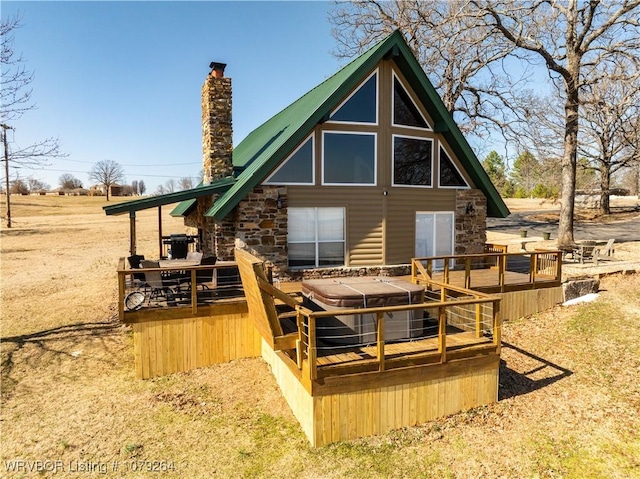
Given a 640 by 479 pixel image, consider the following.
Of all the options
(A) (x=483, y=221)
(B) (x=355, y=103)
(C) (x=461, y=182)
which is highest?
(B) (x=355, y=103)

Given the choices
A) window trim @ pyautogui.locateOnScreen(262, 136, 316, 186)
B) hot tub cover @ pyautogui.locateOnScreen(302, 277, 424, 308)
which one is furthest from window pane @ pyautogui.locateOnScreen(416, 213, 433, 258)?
hot tub cover @ pyautogui.locateOnScreen(302, 277, 424, 308)

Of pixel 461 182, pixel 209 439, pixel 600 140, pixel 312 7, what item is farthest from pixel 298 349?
pixel 600 140

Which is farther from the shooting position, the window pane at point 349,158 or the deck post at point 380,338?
the window pane at point 349,158

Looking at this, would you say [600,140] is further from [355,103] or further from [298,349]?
[298,349]

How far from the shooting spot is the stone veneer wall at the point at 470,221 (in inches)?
500

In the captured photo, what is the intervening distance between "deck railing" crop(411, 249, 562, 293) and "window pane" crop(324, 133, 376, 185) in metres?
2.93

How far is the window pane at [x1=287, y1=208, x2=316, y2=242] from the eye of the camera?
10.9 metres

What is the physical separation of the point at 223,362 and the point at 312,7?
1820 centimetres

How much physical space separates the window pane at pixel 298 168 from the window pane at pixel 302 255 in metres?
1.75

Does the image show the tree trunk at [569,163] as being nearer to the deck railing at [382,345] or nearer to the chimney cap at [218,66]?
the deck railing at [382,345]

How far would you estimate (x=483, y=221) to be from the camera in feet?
42.7

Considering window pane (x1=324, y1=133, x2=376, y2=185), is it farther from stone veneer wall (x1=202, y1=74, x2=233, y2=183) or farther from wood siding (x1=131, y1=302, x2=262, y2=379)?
wood siding (x1=131, y1=302, x2=262, y2=379)

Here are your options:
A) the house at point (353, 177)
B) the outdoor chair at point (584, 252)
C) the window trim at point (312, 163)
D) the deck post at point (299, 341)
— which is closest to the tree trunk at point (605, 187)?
the outdoor chair at point (584, 252)

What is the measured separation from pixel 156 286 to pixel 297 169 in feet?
15.3
